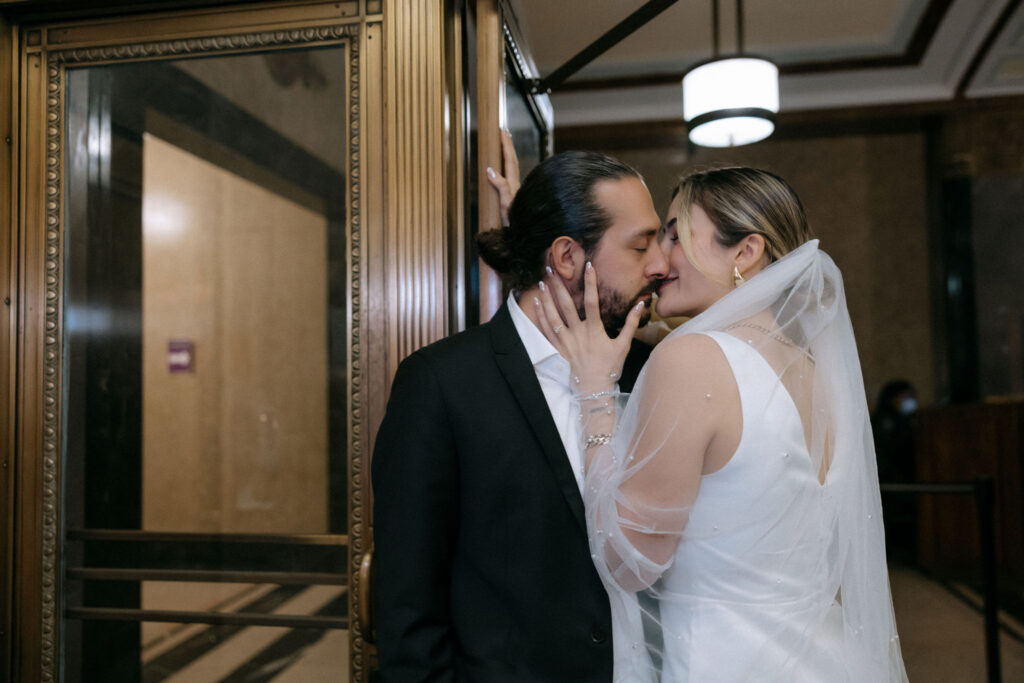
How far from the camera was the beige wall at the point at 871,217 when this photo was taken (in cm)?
762

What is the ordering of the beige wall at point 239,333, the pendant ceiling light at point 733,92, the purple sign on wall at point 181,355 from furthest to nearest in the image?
1. the pendant ceiling light at point 733,92
2. the purple sign on wall at point 181,355
3. the beige wall at point 239,333

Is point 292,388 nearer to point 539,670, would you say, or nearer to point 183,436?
point 183,436

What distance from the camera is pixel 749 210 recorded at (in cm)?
155

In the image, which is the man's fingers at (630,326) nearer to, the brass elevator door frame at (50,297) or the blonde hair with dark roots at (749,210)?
the blonde hair with dark roots at (749,210)

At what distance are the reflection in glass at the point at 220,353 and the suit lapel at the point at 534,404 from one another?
57 cm

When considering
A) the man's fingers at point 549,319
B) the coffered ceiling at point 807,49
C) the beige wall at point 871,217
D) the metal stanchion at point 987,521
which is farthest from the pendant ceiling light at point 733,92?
the man's fingers at point 549,319

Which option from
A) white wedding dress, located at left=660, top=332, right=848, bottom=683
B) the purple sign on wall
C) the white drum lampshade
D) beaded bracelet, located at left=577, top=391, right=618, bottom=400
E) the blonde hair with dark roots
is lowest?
white wedding dress, located at left=660, top=332, right=848, bottom=683

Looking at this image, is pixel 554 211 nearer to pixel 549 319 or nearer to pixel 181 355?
pixel 549 319

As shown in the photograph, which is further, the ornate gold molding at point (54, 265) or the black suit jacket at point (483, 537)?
the ornate gold molding at point (54, 265)

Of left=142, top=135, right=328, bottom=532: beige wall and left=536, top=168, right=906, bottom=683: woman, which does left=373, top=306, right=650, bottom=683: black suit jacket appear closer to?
left=536, top=168, right=906, bottom=683: woman

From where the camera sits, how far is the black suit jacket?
135 centimetres

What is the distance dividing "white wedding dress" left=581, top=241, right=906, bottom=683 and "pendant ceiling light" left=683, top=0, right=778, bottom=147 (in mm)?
3218

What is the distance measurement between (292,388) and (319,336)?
212 mm

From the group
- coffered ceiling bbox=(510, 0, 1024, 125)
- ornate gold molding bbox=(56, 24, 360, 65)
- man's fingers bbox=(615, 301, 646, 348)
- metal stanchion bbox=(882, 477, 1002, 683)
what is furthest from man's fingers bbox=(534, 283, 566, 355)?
coffered ceiling bbox=(510, 0, 1024, 125)
